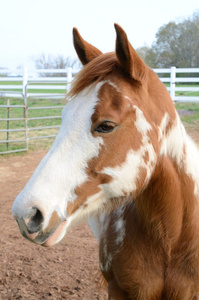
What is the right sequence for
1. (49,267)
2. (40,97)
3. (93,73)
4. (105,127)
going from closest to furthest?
(105,127)
(93,73)
(49,267)
(40,97)

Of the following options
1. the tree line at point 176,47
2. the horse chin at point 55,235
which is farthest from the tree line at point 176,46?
the horse chin at point 55,235

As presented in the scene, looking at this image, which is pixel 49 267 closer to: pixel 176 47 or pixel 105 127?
pixel 105 127

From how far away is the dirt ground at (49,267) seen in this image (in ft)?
10.5

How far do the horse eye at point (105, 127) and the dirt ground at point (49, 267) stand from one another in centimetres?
173

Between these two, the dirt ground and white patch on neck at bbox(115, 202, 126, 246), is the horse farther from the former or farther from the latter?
the dirt ground

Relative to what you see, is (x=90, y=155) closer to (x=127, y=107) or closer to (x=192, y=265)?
(x=127, y=107)

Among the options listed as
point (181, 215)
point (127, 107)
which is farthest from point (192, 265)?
point (127, 107)

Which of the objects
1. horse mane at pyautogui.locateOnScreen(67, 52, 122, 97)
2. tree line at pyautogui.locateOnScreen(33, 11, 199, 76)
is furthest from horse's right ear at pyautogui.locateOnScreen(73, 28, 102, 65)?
tree line at pyautogui.locateOnScreen(33, 11, 199, 76)

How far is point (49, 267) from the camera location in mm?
3648

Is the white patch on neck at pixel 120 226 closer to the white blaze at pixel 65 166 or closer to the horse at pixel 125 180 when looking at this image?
the horse at pixel 125 180

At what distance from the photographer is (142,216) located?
1.97 m

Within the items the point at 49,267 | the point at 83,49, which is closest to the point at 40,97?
the point at 49,267

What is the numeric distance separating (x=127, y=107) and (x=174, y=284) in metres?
1.06

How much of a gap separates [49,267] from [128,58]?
8.99ft
